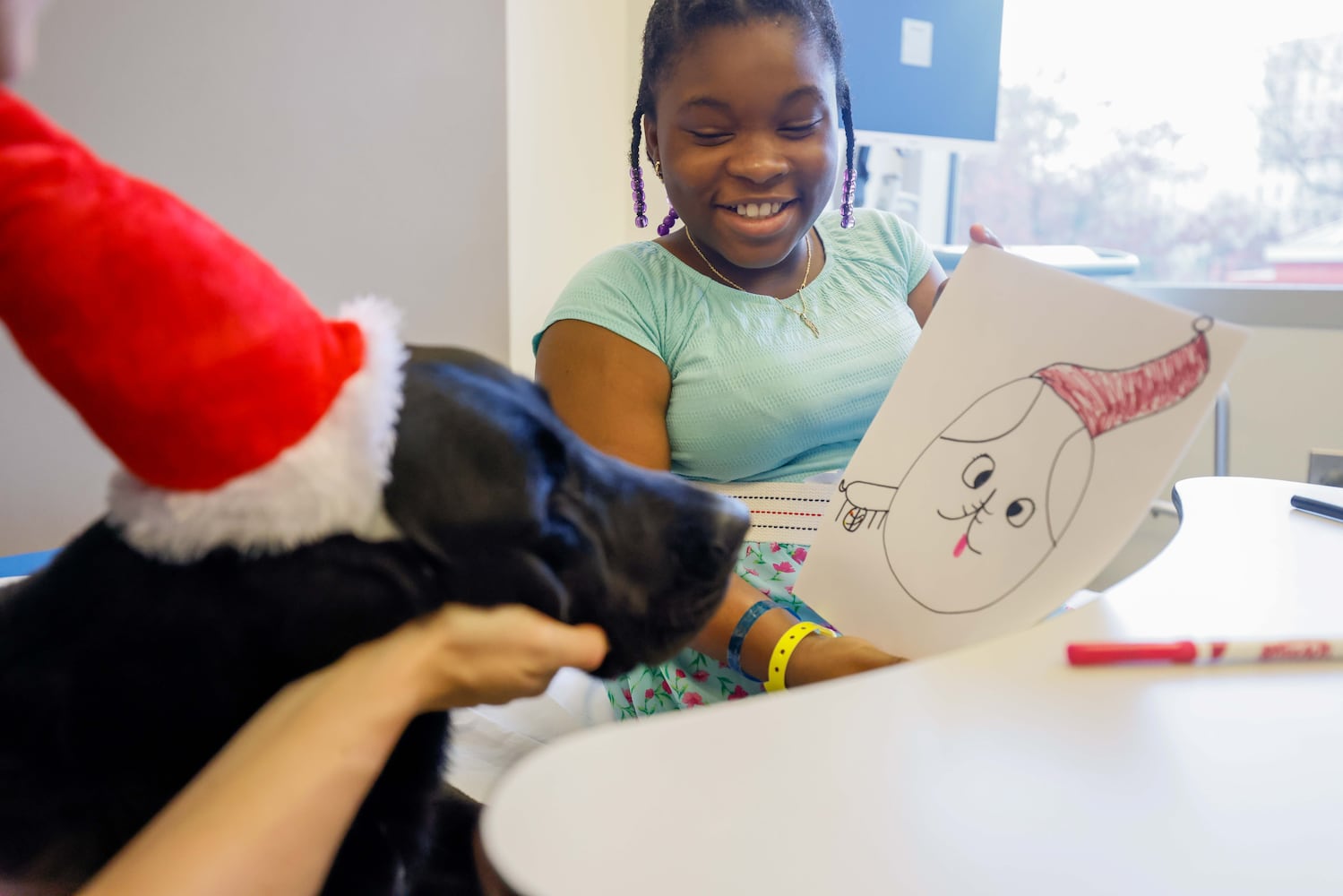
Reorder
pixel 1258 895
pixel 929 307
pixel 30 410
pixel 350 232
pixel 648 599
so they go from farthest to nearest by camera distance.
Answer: pixel 350 232 < pixel 30 410 < pixel 929 307 < pixel 648 599 < pixel 1258 895

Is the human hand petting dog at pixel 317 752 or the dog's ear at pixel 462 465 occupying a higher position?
the dog's ear at pixel 462 465

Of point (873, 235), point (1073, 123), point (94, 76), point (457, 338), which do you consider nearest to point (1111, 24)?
point (1073, 123)

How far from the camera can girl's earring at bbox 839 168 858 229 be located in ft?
4.47

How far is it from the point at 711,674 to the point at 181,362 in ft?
2.26

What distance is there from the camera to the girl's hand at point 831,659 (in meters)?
0.77

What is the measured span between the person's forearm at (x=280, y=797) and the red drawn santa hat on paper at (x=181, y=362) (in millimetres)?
86

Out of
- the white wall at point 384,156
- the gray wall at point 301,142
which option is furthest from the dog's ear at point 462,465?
the white wall at point 384,156

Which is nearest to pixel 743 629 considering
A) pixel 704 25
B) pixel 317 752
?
pixel 317 752

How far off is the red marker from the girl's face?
66 cm

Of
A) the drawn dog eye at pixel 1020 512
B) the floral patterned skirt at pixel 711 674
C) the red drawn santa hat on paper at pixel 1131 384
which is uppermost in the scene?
the red drawn santa hat on paper at pixel 1131 384

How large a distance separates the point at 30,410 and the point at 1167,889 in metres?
1.64

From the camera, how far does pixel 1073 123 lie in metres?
2.45

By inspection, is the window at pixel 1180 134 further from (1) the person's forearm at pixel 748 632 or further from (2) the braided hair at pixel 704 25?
(1) the person's forearm at pixel 748 632

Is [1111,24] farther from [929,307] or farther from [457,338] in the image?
[457,338]
